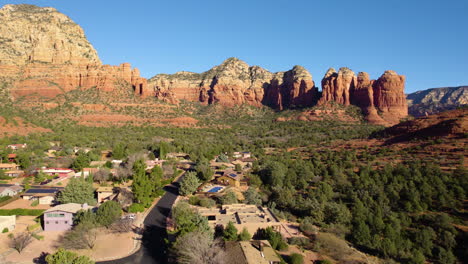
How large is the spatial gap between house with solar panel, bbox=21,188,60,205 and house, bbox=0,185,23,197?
1489 mm

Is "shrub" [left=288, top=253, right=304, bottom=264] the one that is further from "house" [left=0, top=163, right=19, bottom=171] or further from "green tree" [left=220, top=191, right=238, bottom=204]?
"house" [left=0, top=163, right=19, bottom=171]

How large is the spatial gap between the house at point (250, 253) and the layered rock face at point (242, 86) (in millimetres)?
101884

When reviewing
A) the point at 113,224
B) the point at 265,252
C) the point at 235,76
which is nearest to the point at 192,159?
the point at 113,224

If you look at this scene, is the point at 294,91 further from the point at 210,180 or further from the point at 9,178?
the point at 9,178

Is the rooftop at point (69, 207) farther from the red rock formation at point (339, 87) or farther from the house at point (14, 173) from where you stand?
the red rock formation at point (339, 87)

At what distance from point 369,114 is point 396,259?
82.6 meters

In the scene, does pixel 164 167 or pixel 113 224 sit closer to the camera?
pixel 113 224

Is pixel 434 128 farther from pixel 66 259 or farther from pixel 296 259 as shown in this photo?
pixel 66 259

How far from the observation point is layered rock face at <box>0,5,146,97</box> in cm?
8650

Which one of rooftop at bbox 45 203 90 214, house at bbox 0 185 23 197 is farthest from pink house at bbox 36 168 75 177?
rooftop at bbox 45 203 90 214

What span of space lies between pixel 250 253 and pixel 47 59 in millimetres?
101654

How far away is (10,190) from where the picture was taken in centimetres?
3200

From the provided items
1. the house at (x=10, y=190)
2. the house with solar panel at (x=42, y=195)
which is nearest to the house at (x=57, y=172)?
the house at (x=10, y=190)

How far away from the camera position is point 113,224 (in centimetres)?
2334
